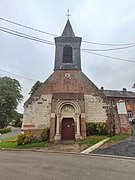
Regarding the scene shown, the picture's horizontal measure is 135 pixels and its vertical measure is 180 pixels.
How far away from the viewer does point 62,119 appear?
15383mm

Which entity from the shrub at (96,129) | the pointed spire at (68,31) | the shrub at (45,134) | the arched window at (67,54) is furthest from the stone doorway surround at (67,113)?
the pointed spire at (68,31)

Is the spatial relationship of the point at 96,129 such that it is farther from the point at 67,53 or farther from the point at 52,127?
the point at 67,53

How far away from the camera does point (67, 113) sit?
15.5 m

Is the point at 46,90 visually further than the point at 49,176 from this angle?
Yes

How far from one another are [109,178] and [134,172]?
48.5 inches

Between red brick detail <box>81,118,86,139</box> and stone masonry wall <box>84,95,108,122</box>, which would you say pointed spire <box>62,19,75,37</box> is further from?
red brick detail <box>81,118,86,139</box>

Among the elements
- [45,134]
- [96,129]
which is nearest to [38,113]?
[45,134]

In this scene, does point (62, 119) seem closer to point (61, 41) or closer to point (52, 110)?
point (52, 110)

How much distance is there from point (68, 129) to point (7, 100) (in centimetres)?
2314

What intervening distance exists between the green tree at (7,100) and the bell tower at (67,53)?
64.2 ft

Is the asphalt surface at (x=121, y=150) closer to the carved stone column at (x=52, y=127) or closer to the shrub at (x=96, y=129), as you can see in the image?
the shrub at (x=96, y=129)

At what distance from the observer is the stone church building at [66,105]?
48.3ft

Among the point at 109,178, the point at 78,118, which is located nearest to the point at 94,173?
the point at 109,178

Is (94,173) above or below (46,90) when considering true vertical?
below
